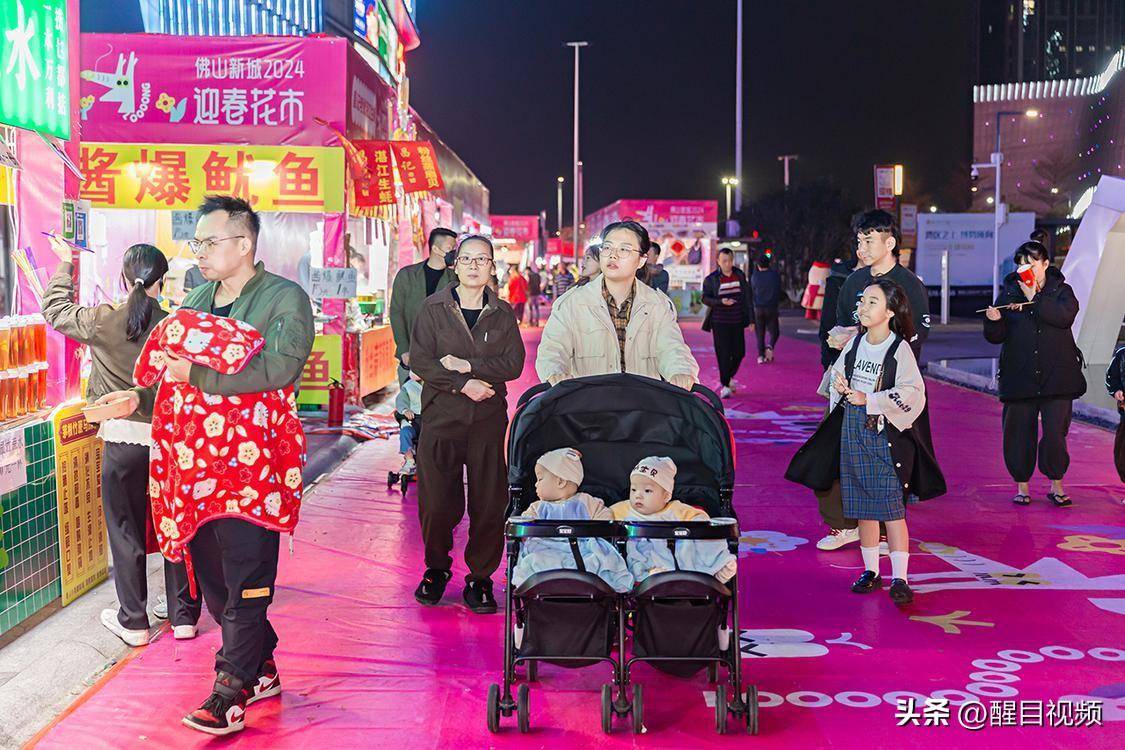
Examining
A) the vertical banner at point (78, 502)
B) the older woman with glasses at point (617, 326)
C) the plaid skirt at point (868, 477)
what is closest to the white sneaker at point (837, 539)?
the plaid skirt at point (868, 477)

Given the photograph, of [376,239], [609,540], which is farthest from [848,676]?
[376,239]

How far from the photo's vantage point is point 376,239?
1573 centimetres

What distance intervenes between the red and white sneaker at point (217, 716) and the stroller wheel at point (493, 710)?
0.88 meters

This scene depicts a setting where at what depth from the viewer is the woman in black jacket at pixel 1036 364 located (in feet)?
26.4

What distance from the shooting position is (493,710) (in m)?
4.16

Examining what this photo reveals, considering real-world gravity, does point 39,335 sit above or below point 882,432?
above

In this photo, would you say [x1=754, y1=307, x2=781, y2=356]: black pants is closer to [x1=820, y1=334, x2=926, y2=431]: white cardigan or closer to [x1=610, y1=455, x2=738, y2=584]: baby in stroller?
[x1=820, y1=334, x2=926, y2=431]: white cardigan

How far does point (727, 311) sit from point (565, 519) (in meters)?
10.8

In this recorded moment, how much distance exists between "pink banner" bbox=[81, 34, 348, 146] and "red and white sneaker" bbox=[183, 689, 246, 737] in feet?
31.3

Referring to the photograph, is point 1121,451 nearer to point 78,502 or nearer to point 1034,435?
point 1034,435

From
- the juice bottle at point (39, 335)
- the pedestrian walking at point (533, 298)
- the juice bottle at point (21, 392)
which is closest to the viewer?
the juice bottle at point (21, 392)

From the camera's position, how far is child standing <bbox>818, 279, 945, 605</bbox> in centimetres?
588

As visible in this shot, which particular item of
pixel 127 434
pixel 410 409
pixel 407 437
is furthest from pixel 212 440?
pixel 407 437

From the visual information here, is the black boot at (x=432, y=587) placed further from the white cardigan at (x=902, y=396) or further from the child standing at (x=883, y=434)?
the white cardigan at (x=902, y=396)
